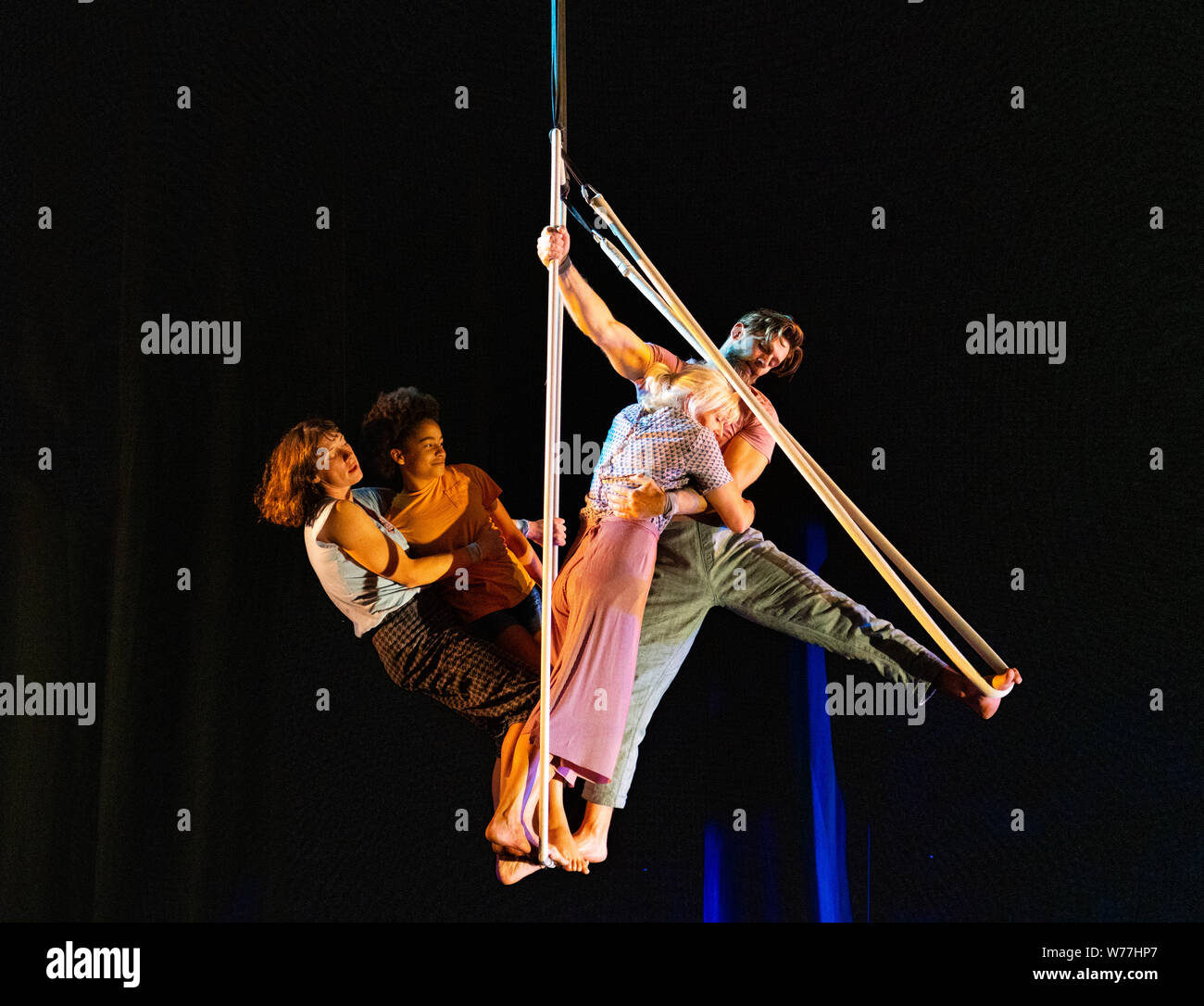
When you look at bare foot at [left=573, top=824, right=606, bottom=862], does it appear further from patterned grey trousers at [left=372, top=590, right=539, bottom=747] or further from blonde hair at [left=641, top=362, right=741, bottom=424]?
blonde hair at [left=641, top=362, right=741, bottom=424]

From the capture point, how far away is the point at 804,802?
2.72 meters

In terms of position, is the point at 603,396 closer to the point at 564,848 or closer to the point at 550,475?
the point at 550,475

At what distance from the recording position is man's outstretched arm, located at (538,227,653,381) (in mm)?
2682

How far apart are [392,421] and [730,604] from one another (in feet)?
3.19

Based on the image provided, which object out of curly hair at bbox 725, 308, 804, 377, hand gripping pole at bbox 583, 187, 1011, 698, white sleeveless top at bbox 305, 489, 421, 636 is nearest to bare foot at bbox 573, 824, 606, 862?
white sleeveless top at bbox 305, 489, 421, 636

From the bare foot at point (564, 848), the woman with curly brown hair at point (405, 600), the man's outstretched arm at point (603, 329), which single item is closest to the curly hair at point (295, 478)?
the woman with curly brown hair at point (405, 600)

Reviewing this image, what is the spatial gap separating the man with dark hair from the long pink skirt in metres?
0.05

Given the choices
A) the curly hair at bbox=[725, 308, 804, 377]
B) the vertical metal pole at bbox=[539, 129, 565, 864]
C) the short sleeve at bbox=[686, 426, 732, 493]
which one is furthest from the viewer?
the curly hair at bbox=[725, 308, 804, 377]

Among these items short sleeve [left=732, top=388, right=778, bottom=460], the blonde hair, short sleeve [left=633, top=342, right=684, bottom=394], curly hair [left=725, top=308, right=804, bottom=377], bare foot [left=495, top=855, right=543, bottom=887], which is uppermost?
curly hair [left=725, top=308, right=804, bottom=377]

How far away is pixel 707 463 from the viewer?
2.65 metres

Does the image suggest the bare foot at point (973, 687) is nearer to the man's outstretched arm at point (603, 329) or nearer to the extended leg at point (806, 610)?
the extended leg at point (806, 610)

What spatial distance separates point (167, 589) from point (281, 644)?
1.08 feet

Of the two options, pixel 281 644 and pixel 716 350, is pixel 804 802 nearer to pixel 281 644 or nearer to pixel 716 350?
pixel 716 350

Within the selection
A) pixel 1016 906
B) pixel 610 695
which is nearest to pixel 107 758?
pixel 610 695
